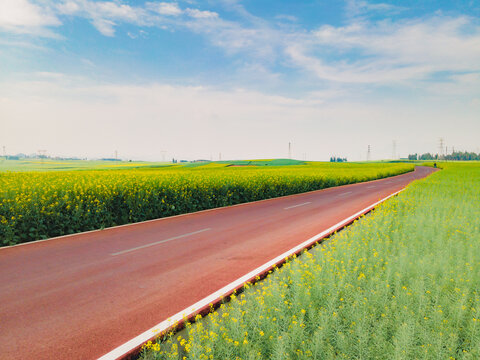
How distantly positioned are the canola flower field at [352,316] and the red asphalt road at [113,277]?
82 cm

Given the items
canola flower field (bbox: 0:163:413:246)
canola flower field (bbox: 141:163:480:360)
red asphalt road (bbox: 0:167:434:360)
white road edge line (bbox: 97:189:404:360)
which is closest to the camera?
canola flower field (bbox: 141:163:480:360)

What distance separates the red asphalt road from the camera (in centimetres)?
382

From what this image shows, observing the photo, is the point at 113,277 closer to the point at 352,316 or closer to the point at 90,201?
the point at 352,316

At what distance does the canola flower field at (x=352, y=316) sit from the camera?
3.20 m

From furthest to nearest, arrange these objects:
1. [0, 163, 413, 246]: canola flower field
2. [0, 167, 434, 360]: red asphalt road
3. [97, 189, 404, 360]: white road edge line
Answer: [0, 163, 413, 246]: canola flower field < [0, 167, 434, 360]: red asphalt road < [97, 189, 404, 360]: white road edge line

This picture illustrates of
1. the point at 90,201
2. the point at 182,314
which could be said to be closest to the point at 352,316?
the point at 182,314

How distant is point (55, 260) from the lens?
21.8ft

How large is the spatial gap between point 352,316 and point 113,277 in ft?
14.3

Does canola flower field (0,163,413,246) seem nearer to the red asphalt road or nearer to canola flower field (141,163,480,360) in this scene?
the red asphalt road

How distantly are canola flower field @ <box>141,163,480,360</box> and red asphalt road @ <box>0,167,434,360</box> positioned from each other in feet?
2.70

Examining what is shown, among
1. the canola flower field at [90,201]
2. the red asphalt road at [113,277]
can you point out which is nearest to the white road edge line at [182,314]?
the red asphalt road at [113,277]

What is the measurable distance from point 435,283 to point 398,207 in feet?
26.9

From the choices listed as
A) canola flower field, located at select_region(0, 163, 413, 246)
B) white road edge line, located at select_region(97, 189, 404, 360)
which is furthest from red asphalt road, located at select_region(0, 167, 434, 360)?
canola flower field, located at select_region(0, 163, 413, 246)

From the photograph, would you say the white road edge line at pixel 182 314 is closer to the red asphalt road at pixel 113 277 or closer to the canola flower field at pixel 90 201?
the red asphalt road at pixel 113 277
